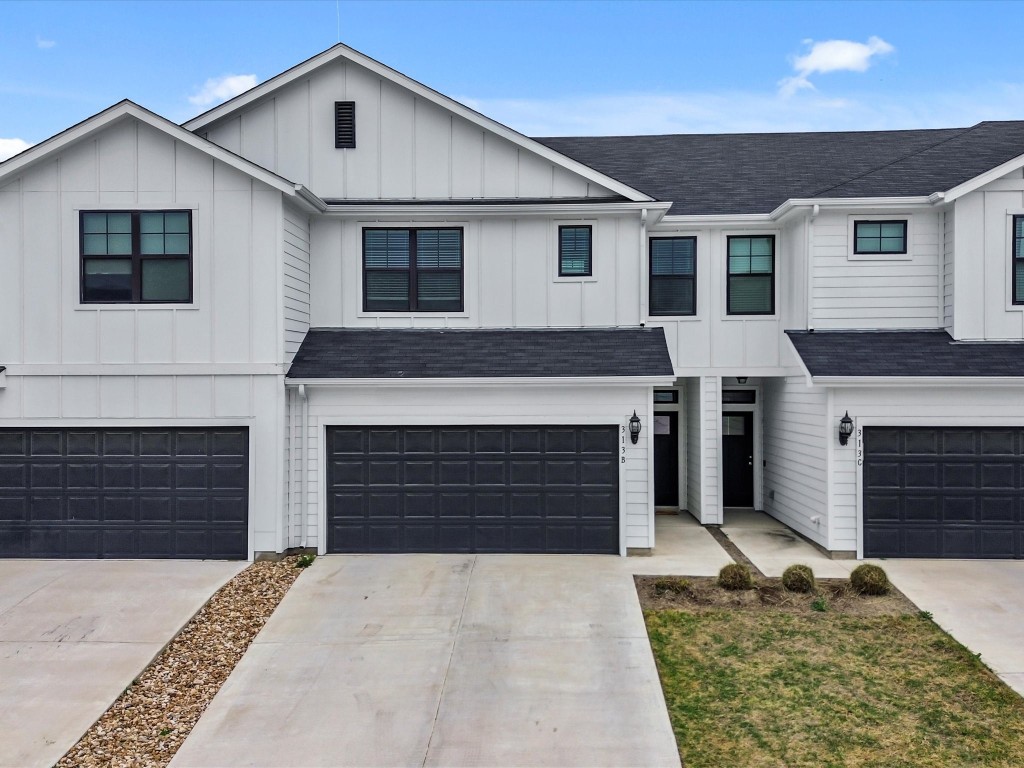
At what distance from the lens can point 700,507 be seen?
13.5 meters

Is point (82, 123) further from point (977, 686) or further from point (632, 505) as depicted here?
point (977, 686)

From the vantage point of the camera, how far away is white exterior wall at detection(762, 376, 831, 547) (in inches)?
446

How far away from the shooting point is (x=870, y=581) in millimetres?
9133

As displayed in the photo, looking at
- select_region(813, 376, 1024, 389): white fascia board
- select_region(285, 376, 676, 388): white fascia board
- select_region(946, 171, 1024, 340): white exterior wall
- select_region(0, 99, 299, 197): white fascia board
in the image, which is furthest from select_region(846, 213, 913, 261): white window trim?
select_region(0, 99, 299, 197): white fascia board

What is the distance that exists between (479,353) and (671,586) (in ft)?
14.8

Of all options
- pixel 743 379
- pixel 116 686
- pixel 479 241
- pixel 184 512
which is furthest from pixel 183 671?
pixel 743 379

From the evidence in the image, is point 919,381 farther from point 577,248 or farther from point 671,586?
point 577,248

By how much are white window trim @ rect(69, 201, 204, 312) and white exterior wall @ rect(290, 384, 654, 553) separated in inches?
89.3

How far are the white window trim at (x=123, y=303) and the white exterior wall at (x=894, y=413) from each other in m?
9.75

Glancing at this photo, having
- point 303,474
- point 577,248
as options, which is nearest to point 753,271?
point 577,248

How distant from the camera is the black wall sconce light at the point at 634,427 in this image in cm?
1093

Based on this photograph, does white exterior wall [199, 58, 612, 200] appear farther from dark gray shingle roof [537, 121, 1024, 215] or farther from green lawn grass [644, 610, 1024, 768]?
green lawn grass [644, 610, 1024, 768]

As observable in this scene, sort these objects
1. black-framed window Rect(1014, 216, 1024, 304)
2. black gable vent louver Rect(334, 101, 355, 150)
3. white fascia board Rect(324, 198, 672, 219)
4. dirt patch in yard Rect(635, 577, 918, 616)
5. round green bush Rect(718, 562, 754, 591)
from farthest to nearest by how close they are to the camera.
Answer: black gable vent louver Rect(334, 101, 355, 150), white fascia board Rect(324, 198, 672, 219), black-framed window Rect(1014, 216, 1024, 304), round green bush Rect(718, 562, 754, 591), dirt patch in yard Rect(635, 577, 918, 616)

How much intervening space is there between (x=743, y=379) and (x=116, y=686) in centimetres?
1157
